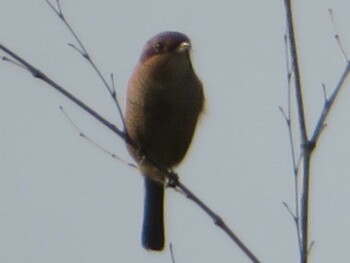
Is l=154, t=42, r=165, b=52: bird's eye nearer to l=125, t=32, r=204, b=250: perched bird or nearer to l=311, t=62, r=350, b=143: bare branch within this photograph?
l=125, t=32, r=204, b=250: perched bird

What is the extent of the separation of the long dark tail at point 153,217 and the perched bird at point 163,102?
1.66 ft

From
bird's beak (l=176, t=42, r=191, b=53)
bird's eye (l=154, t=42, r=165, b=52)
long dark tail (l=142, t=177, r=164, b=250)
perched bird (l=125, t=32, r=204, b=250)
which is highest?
bird's eye (l=154, t=42, r=165, b=52)

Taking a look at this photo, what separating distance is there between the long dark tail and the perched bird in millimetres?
506

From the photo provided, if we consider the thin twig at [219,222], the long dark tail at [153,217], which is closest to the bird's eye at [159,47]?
the long dark tail at [153,217]

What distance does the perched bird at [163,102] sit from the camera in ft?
17.7

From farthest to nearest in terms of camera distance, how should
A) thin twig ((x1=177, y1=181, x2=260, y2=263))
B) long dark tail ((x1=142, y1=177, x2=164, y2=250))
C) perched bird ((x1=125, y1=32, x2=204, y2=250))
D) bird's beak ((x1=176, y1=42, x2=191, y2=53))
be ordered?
long dark tail ((x1=142, y1=177, x2=164, y2=250))
bird's beak ((x1=176, y1=42, x2=191, y2=53))
perched bird ((x1=125, y1=32, x2=204, y2=250))
thin twig ((x1=177, y1=181, x2=260, y2=263))

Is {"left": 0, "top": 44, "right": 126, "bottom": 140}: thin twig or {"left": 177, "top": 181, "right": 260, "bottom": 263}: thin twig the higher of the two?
{"left": 0, "top": 44, "right": 126, "bottom": 140}: thin twig

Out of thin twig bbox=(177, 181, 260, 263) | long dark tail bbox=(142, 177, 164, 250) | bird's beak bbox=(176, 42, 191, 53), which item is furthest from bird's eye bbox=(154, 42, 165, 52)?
thin twig bbox=(177, 181, 260, 263)

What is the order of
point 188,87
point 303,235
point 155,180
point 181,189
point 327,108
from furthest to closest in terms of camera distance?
point 155,180 < point 188,87 < point 181,189 < point 327,108 < point 303,235

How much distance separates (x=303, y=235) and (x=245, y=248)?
0.23 metres

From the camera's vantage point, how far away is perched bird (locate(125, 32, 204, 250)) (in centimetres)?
538

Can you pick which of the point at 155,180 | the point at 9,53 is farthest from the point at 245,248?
the point at 155,180

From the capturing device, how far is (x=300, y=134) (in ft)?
11.6

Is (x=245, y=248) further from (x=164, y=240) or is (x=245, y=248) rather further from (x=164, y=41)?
(x=164, y=240)
